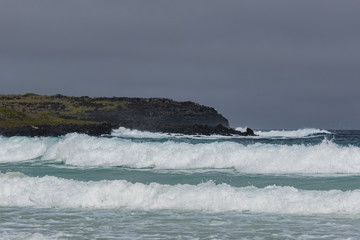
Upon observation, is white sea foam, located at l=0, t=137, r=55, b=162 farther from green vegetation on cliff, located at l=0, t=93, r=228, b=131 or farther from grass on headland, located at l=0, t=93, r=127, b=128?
green vegetation on cliff, located at l=0, t=93, r=228, b=131

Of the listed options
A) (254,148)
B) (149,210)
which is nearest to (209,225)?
(149,210)

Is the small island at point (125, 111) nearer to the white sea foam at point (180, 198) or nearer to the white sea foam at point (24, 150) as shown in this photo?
the white sea foam at point (24, 150)

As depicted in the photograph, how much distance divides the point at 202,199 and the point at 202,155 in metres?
14.2

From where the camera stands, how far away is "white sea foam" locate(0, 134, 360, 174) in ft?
89.5

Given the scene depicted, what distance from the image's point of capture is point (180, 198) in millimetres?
17266

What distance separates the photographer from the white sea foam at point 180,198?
16156mm

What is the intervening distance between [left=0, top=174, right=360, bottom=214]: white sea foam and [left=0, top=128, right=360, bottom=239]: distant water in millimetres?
30

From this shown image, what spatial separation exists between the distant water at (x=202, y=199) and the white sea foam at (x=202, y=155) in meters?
0.07

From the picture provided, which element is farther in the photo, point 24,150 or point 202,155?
point 24,150

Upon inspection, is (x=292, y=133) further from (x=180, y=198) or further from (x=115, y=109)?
(x=180, y=198)

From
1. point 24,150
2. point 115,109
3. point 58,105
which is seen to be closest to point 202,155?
point 24,150

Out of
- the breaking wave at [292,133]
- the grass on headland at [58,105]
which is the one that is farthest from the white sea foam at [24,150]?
the grass on headland at [58,105]

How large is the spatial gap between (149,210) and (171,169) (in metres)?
13.0

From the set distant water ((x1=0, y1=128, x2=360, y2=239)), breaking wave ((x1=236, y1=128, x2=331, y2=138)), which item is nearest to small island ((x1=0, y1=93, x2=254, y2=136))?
breaking wave ((x1=236, y1=128, x2=331, y2=138))
